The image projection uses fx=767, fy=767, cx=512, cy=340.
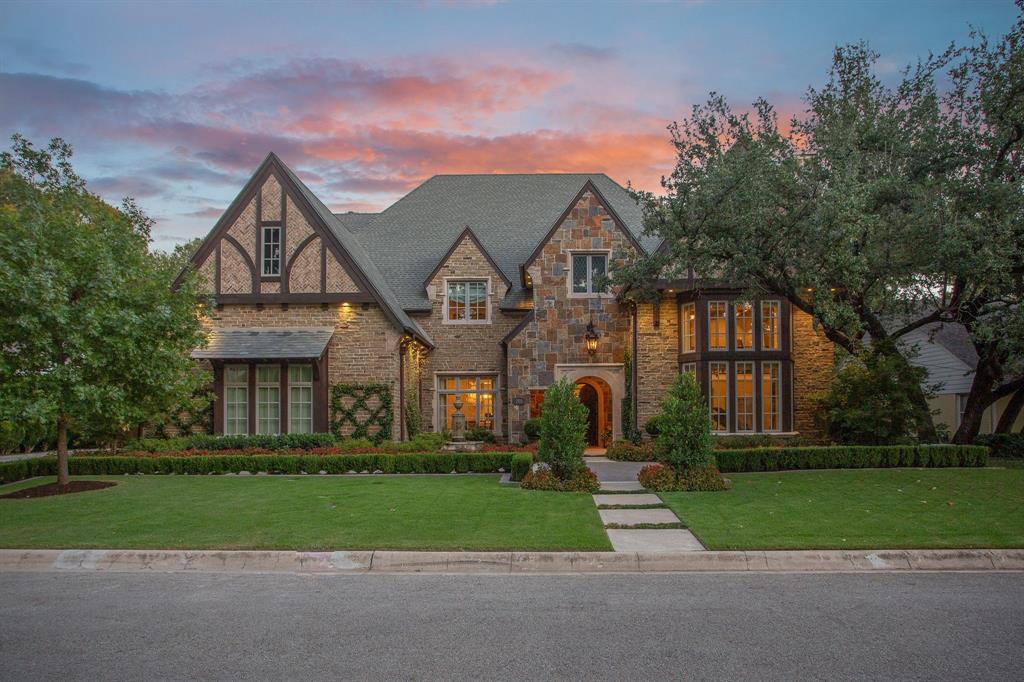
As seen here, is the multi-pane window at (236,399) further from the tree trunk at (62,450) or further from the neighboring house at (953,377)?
the neighboring house at (953,377)

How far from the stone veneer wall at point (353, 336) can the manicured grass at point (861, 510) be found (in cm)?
1071

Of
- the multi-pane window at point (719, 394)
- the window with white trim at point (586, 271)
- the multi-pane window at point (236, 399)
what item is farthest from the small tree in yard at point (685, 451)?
the multi-pane window at point (236, 399)

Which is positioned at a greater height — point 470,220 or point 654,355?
point 470,220

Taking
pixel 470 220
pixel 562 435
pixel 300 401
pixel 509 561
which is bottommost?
pixel 509 561

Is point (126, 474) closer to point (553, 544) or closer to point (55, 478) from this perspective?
point (55, 478)

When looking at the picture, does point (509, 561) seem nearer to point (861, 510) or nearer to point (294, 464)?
point (861, 510)

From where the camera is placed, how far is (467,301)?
89.6ft

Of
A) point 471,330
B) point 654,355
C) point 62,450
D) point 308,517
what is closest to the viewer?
point 308,517

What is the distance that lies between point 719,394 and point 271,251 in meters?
14.3

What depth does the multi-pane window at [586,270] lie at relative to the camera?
82.1ft

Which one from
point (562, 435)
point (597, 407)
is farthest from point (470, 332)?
point (562, 435)

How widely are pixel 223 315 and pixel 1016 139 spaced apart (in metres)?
21.0

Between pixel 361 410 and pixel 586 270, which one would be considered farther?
pixel 586 270

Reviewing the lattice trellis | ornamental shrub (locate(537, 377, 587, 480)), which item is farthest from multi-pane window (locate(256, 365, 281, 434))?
ornamental shrub (locate(537, 377, 587, 480))
